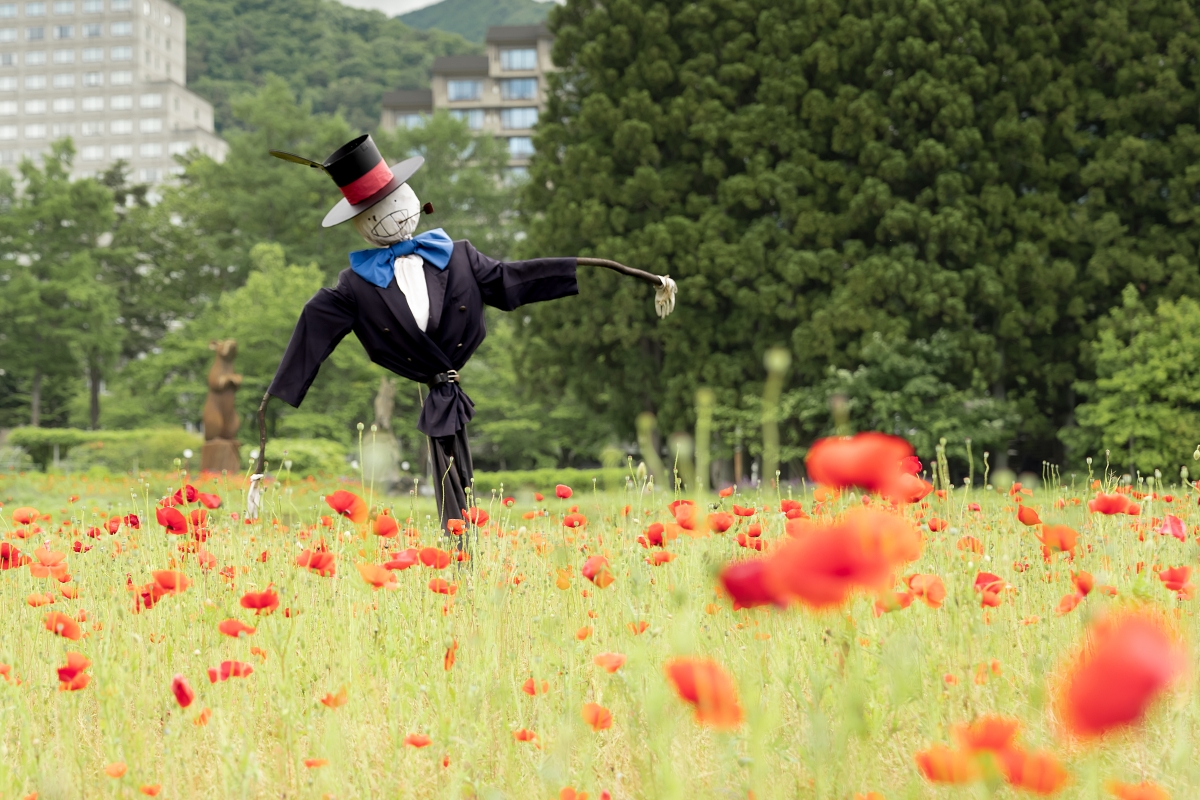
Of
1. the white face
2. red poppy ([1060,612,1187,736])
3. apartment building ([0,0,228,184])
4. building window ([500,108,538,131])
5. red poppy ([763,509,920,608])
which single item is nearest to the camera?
red poppy ([1060,612,1187,736])

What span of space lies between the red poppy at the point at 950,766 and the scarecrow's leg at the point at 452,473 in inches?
129

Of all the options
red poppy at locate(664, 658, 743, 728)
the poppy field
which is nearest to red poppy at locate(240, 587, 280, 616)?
the poppy field

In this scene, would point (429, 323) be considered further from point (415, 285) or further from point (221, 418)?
point (221, 418)

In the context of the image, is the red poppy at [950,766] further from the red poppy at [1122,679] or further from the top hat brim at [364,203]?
the top hat brim at [364,203]

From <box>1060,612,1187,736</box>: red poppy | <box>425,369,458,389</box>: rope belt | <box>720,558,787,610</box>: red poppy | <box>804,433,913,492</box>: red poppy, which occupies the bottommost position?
<box>1060,612,1187,736</box>: red poppy

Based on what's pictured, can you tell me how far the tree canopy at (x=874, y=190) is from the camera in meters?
13.7

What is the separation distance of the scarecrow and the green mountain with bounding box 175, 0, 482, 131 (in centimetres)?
7556

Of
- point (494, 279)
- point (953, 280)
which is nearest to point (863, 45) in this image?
point (953, 280)

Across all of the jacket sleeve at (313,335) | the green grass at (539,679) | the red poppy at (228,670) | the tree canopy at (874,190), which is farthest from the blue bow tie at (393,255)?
the tree canopy at (874,190)

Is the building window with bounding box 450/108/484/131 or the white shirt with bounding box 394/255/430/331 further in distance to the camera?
the building window with bounding box 450/108/484/131

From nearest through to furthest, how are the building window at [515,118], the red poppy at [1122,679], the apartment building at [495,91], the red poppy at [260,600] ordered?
1. the red poppy at [1122,679]
2. the red poppy at [260,600]
3. the apartment building at [495,91]
4. the building window at [515,118]

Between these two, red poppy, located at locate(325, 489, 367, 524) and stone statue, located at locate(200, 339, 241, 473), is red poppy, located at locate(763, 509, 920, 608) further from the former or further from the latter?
stone statue, located at locate(200, 339, 241, 473)

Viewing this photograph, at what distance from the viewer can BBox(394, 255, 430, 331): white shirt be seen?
4.53 meters

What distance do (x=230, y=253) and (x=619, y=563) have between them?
28.1 meters
